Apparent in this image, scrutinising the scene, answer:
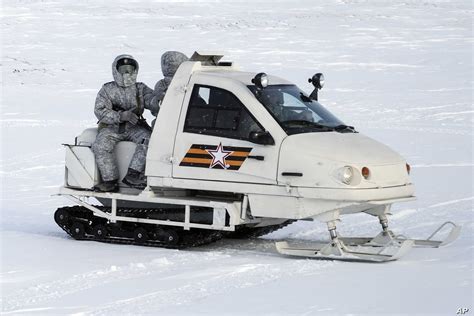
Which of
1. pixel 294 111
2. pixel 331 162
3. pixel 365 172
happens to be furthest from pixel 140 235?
pixel 365 172

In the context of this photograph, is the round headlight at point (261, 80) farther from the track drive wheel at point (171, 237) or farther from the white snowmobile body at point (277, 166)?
the track drive wheel at point (171, 237)

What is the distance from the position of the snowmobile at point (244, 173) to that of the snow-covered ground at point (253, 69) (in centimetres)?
33

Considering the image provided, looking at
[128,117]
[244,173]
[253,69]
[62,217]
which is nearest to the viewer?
[244,173]

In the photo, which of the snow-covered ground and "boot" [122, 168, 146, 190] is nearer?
the snow-covered ground

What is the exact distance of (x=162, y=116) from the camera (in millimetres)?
10992

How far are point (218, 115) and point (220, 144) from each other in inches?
12.9

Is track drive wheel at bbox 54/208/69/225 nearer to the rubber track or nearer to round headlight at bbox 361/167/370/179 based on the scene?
the rubber track

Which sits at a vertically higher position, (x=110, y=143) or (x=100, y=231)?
(x=110, y=143)

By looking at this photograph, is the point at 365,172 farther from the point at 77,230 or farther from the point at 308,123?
the point at 77,230

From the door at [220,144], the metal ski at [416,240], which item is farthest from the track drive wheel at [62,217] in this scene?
the metal ski at [416,240]

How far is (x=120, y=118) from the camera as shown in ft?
37.9

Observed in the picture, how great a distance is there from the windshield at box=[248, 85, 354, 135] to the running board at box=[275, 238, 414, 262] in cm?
114

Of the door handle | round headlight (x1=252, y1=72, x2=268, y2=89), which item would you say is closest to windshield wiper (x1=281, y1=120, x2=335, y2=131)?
round headlight (x1=252, y1=72, x2=268, y2=89)

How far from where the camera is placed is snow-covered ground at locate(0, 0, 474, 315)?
8508 mm
